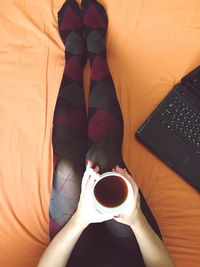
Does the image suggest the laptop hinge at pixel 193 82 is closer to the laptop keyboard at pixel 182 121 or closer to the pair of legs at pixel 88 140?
the laptop keyboard at pixel 182 121

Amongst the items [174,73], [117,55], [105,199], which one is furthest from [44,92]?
[105,199]

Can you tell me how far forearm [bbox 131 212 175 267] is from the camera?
2.27 feet

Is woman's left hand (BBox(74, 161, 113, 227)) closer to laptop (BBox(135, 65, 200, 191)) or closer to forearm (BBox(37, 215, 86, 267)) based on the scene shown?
forearm (BBox(37, 215, 86, 267))

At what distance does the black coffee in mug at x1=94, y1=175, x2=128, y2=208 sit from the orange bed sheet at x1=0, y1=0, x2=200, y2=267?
0.36 meters

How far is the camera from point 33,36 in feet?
3.79

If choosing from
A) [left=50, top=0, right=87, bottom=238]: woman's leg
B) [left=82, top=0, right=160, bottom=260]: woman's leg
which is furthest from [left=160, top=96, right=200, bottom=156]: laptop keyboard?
[left=50, top=0, right=87, bottom=238]: woman's leg

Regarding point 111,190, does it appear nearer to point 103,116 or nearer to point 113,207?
point 113,207

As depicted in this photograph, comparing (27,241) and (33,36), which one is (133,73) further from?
(27,241)

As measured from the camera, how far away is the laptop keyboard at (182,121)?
0.91 metres

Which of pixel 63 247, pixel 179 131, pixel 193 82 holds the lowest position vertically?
pixel 63 247

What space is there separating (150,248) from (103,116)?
0.39 metres

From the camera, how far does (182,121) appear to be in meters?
0.93

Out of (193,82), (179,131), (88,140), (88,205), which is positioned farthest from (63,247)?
(193,82)

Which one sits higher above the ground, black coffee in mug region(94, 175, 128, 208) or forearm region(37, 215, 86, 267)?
black coffee in mug region(94, 175, 128, 208)
